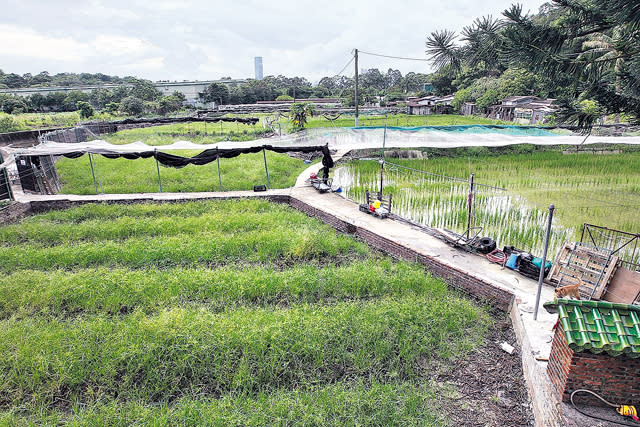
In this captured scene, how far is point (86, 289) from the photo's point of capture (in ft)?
21.9

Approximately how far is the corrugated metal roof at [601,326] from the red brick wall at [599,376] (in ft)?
0.51

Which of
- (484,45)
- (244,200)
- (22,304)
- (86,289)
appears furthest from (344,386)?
(244,200)

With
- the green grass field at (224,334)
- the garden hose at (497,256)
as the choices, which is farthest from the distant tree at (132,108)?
the garden hose at (497,256)

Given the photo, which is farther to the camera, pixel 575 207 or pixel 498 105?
pixel 498 105

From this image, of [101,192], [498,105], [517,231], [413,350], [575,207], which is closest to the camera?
[413,350]

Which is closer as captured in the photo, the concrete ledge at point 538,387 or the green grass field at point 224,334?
the concrete ledge at point 538,387

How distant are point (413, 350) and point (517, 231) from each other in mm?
5202

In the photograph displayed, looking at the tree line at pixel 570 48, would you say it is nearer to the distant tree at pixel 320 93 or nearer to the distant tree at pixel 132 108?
the distant tree at pixel 132 108

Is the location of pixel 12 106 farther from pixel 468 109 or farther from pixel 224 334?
pixel 224 334

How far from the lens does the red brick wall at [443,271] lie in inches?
250

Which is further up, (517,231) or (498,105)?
(498,105)

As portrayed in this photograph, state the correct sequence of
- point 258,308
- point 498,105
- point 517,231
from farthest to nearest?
point 498,105 → point 517,231 → point 258,308

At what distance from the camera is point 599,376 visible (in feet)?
11.6

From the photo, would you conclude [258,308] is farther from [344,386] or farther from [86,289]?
[86,289]
